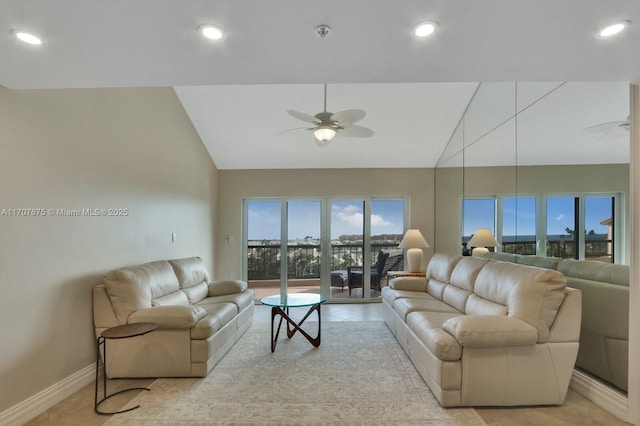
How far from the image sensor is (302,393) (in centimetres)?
269

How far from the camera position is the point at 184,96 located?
4.65 m

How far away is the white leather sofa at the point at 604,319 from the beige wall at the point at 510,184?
0.24 meters

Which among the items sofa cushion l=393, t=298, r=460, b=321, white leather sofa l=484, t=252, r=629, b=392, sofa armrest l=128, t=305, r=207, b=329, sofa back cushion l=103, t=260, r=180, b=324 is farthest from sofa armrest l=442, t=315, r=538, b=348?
sofa back cushion l=103, t=260, r=180, b=324

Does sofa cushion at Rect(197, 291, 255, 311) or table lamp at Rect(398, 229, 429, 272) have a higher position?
table lamp at Rect(398, 229, 429, 272)

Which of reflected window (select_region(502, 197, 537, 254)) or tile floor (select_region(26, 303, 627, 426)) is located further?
reflected window (select_region(502, 197, 537, 254))

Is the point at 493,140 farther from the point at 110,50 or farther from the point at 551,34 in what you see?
the point at 110,50

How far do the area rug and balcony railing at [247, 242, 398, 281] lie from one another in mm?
2580

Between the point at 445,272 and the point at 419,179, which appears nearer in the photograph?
the point at 445,272

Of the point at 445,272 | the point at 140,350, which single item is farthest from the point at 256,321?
the point at 445,272

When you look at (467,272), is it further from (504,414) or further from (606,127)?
(606,127)

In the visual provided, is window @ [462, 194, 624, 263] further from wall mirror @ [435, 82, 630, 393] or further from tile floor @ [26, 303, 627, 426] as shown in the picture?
tile floor @ [26, 303, 627, 426]

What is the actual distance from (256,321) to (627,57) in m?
4.68

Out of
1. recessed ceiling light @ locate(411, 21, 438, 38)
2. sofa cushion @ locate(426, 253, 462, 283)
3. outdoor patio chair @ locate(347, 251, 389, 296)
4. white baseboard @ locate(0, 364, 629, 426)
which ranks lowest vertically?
white baseboard @ locate(0, 364, 629, 426)

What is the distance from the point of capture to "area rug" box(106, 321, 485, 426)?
2.34 metres
